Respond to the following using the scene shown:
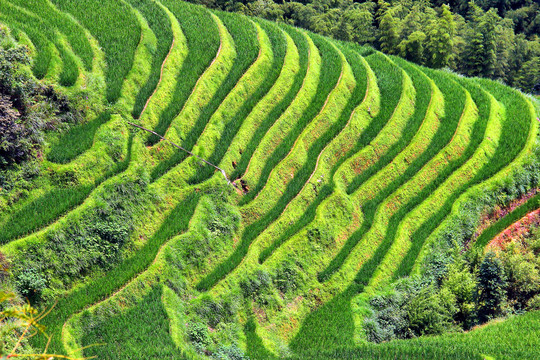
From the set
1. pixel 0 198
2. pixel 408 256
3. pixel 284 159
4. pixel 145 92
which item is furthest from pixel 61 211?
pixel 408 256

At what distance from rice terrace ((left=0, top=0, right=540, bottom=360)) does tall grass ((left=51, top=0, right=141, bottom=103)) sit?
11cm

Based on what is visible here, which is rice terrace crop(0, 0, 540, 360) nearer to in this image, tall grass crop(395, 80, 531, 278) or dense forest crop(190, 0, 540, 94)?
tall grass crop(395, 80, 531, 278)

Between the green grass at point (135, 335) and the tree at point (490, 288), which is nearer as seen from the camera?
the green grass at point (135, 335)

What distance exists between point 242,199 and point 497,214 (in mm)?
12228

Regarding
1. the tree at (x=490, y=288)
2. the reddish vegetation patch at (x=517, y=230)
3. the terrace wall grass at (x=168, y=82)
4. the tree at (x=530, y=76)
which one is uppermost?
the tree at (x=530, y=76)

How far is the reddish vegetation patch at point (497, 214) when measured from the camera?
2322cm

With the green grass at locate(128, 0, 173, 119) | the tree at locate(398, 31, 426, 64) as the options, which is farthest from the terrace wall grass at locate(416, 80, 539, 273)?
the green grass at locate(128, 0, 173, 119)

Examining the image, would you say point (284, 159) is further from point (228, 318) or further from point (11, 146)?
point (11, 146)

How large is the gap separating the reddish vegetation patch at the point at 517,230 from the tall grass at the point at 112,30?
17.4 metres

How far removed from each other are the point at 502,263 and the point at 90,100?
17.5 metres

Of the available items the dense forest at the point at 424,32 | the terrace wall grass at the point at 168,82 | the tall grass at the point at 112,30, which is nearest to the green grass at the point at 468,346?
the terrace wall grass at the point at 168,82

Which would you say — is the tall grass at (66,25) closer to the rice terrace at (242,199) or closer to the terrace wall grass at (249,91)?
the rice terrace at (242,199)

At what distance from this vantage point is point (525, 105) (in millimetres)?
29781

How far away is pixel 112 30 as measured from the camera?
78.2 feet
